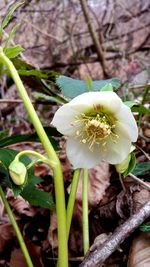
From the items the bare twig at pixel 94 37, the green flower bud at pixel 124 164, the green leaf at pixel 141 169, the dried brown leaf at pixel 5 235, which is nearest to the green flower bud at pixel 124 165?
the green flower bud at pixel 124 164

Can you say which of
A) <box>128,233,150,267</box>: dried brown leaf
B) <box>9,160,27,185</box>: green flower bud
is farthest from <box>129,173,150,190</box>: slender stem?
<box>9,160,27,185</box>: green flower bud

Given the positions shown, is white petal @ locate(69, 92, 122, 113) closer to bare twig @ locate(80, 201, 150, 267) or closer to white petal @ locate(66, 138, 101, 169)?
white petal @ locate(66, 138, 101, 169)

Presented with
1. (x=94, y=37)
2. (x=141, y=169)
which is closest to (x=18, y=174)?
(x=141, y=169)

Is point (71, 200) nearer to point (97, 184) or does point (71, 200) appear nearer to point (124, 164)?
point (124, 164)

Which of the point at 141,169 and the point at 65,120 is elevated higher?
the point at 65,120

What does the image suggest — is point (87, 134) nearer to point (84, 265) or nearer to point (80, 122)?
point (80, 122)

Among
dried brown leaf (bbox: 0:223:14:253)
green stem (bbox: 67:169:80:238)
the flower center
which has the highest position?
the flower center

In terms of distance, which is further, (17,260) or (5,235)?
(5,235)

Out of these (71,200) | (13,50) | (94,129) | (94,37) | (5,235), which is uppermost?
(13,50)
